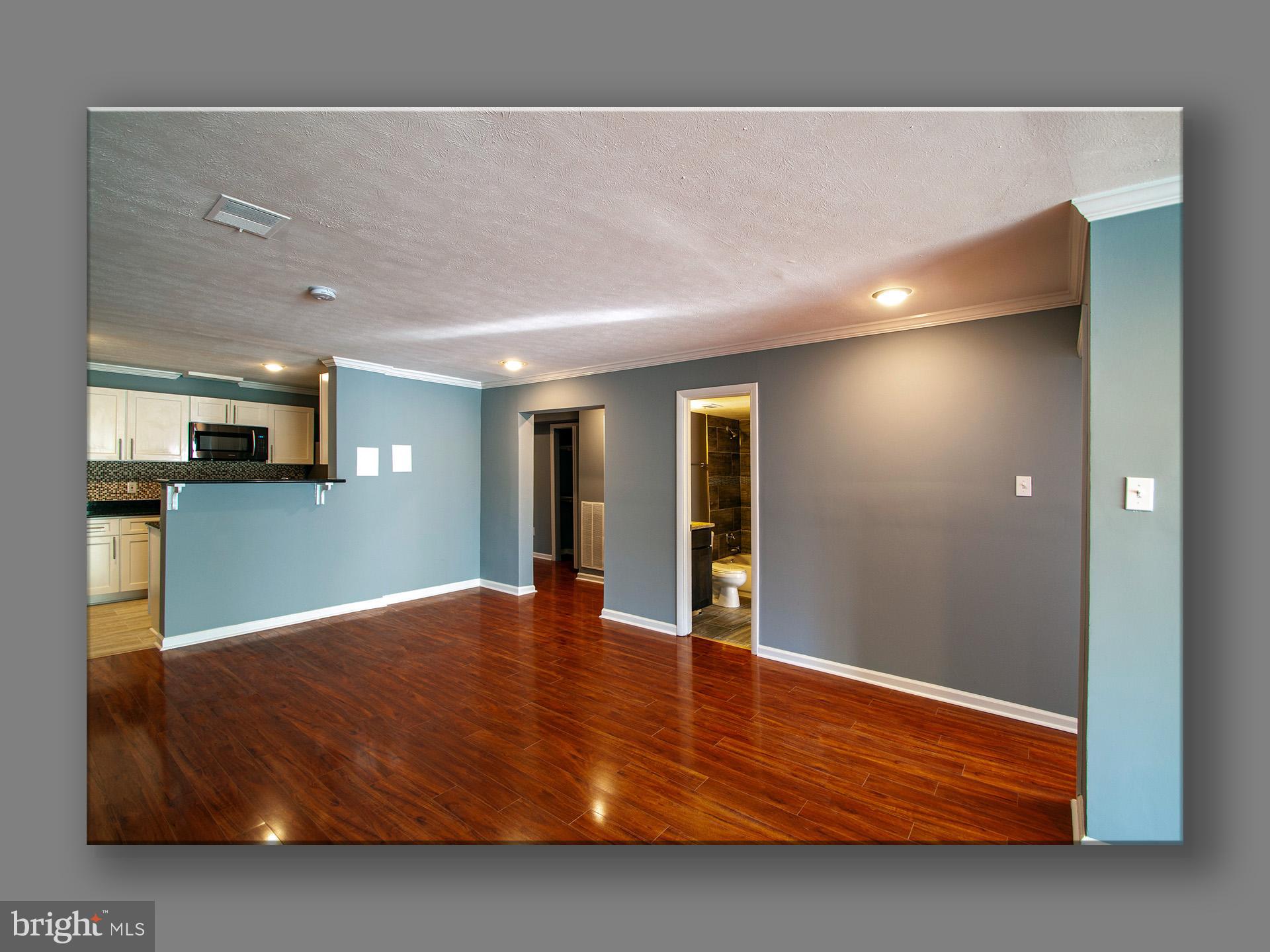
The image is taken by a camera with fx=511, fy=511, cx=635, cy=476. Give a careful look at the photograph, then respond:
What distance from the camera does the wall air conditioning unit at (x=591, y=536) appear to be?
6.70m

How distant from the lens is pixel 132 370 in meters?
5.11

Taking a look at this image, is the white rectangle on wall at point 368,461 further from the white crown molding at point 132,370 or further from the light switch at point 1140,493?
the light switch at point 1140,493

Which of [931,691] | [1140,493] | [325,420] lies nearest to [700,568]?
[931,691]

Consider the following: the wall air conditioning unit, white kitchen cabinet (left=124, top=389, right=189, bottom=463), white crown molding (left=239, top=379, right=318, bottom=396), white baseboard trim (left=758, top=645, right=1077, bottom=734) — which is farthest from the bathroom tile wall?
white kitchen cabinet (left=124, top=389, right=189, bottom=463)

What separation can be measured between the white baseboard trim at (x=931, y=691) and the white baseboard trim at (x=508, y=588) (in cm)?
284

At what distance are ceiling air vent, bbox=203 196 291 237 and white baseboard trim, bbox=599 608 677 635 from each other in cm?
369

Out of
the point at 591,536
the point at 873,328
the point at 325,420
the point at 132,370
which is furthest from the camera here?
the point at 591,536

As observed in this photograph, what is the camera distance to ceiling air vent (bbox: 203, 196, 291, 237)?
1.81 meters

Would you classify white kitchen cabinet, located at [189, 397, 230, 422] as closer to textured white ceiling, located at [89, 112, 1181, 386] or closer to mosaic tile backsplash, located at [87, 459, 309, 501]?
mosaic tile backsplash, located at [87, 459, 309, 501]

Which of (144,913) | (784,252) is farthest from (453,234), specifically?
(144,913)

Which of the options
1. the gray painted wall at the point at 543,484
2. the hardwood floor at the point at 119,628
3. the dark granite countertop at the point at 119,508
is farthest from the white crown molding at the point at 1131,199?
the dark granite countertop at the point at 119,508

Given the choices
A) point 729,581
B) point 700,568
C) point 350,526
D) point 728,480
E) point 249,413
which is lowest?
point 729,581

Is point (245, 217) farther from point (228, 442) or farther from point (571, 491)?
point (571, 491)

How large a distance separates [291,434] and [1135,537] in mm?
7521
